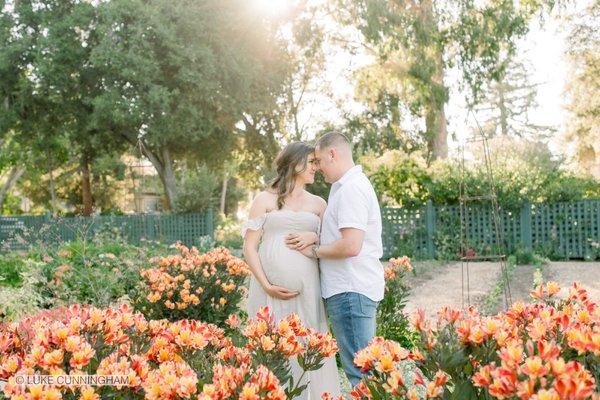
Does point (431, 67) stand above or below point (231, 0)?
below

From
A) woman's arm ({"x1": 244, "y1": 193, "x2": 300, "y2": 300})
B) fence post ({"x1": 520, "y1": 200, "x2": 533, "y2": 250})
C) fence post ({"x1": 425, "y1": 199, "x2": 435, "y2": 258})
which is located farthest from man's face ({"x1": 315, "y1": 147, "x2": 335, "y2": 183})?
fence post ({"x1": 520, "y1": 200, "x2": 533, "y2": 250})

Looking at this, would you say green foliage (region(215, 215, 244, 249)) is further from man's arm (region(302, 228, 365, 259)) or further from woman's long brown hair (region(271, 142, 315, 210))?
man's arm (region(302, 228, 365, 259))

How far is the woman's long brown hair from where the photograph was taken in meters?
3.92

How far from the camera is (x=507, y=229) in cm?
1677

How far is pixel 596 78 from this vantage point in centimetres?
2808

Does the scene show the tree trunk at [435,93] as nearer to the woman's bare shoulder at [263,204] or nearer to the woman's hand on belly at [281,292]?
the woman's bare shoulder at [263,204]

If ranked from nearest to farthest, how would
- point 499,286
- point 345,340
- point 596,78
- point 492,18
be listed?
1. point 345,340
2. point 499,286
3. point 492,18
4. point 596,78

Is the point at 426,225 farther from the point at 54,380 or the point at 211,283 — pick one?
the point at 54,380

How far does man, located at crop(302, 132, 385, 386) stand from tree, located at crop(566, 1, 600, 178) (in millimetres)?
25496

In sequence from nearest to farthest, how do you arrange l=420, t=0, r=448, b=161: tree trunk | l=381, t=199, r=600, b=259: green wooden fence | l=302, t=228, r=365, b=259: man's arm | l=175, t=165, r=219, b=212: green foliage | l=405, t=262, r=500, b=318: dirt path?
l=302, t=228, r=365, b=259: man's arm → l=405, t=262, r=500, b=318: dirt path → l=381, t=199, r=600, b=259: green wooden fence → l=420, t=0, r=448, b=161: tree trunk → l=175, t=165, r=219, b=212: green foliage

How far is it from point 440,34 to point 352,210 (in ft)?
57.0

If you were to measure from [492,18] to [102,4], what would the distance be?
12.7 meters

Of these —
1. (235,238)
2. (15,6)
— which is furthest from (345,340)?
(15,6)

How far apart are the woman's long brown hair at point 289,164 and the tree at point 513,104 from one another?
56.6 metres
